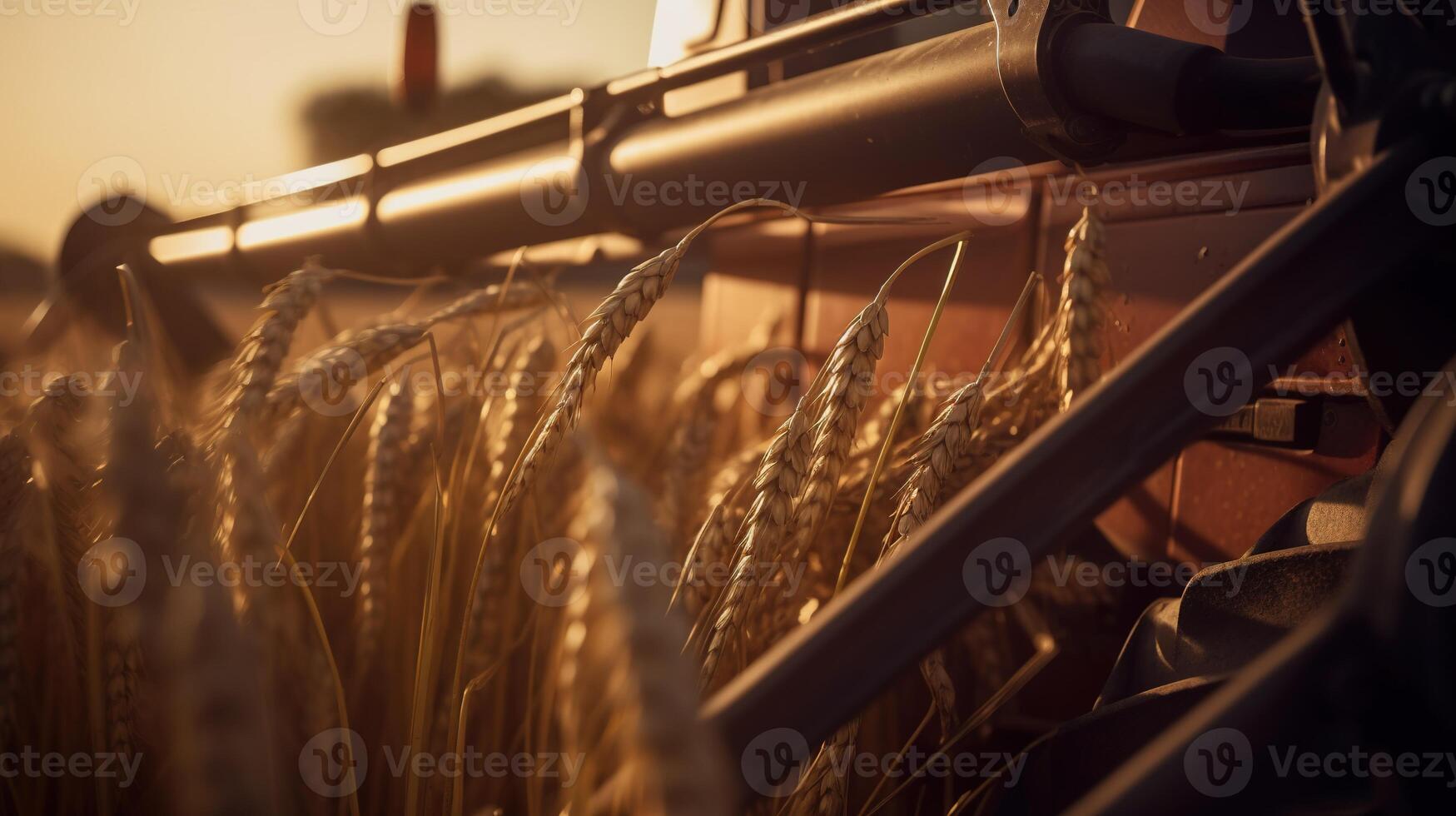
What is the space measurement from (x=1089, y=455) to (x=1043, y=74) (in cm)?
36

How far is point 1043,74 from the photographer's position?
1.68ft

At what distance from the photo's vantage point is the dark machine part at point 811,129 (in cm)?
47

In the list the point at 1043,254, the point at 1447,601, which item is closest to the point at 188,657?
the point at 1447,601

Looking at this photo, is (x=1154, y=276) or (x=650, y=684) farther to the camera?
(x=1154, y=276)

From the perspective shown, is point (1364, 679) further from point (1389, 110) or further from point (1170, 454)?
point (1389, 110)

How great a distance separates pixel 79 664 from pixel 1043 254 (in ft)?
3.06

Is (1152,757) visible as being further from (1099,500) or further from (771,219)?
(771,219)

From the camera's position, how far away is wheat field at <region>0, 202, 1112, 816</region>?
0.19 m

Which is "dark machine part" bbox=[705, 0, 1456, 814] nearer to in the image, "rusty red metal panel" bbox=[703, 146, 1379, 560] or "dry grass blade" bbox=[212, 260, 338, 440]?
"rusty red metal panel" bbox=[703, 146, 1379, 560]

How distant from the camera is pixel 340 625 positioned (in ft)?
2.49

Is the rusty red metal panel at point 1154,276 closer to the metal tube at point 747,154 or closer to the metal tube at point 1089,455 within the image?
the metal tube at point 747,154

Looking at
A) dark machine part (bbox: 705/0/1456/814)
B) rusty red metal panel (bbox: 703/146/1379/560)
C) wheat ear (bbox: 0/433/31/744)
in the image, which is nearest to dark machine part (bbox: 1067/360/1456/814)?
dark machine part (bbox: 705/0/1456/814)

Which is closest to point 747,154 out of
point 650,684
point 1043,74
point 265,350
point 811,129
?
point 811,129

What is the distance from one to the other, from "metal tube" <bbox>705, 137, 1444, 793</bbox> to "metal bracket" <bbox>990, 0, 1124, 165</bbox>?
255mm
